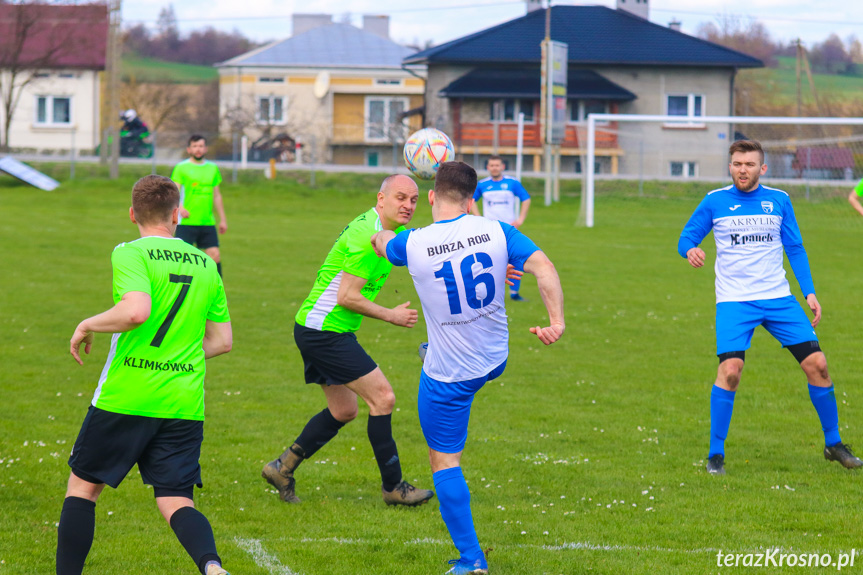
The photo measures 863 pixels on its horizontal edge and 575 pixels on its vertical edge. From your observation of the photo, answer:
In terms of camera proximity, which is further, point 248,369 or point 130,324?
point 248,369

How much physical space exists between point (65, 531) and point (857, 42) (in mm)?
78699

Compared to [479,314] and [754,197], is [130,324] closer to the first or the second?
[479,314]

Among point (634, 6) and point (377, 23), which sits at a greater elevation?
point (377, 23)

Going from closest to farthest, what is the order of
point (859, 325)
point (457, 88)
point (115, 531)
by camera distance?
point (115, 531)
point (859, 325)
point (457, 88)

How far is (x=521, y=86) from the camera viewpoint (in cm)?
4897

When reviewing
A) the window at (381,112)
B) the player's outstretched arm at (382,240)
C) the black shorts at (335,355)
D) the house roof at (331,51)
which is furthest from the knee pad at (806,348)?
the house roof at (331,51)

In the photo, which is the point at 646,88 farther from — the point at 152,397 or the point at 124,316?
the point at 124,316

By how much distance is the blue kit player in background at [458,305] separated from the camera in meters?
4.68

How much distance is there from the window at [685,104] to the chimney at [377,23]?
27118mm

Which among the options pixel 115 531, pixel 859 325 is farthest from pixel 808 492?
pixel 859 325

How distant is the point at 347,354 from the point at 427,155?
6.85ft

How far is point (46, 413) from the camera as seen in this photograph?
820 cm

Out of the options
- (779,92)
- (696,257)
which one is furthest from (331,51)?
(696,257)
